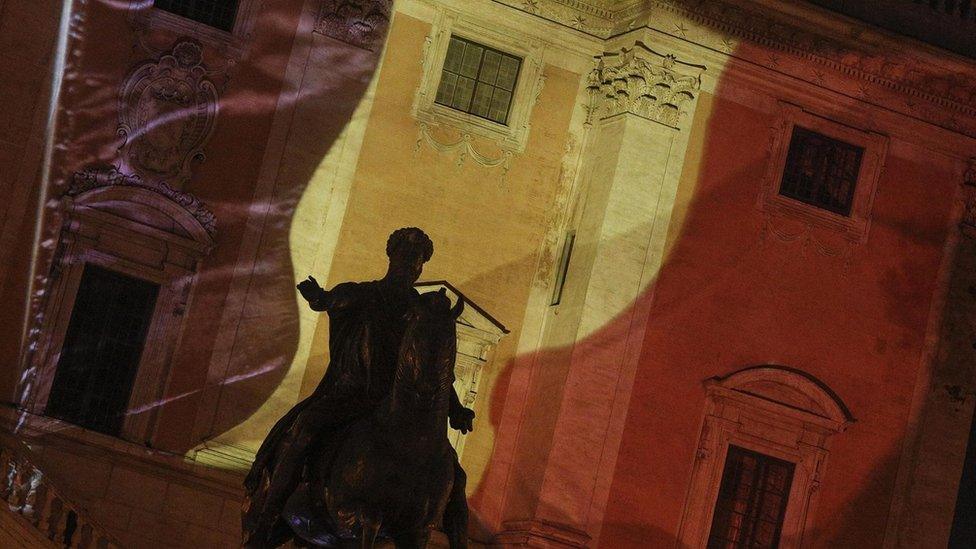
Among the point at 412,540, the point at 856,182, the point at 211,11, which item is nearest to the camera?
the point at 412,540

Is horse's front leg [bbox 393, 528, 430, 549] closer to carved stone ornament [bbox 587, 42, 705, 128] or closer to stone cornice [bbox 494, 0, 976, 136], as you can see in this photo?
carved stone ornament [bbox 587, 42, 705, 128]

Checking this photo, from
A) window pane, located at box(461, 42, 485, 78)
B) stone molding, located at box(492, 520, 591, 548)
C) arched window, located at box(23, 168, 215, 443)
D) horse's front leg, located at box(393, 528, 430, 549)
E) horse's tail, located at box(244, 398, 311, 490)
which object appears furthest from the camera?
window pane, located at box(461, 42, 485, 78)

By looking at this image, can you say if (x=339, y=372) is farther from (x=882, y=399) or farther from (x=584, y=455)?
(x=882, y=399)

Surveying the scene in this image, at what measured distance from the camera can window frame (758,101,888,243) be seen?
2130 centimetres

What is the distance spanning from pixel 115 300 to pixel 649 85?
→ 6468 mm

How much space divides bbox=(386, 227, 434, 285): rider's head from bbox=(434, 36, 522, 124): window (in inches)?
398

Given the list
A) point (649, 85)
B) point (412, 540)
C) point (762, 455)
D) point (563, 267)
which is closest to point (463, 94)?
point (649, 85)

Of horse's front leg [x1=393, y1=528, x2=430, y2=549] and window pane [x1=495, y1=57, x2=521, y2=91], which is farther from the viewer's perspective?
window pane [x1=495, y1=57, x2=521, y2=91]

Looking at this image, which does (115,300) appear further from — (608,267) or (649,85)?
(649,85)

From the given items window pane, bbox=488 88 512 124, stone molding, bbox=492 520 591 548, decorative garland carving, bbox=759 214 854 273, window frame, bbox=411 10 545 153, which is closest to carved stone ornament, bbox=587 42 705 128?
window frame, bbox=411 10 545 153

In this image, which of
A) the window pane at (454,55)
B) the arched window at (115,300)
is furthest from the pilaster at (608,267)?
the arched window at (115,300)

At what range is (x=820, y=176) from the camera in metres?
21.6

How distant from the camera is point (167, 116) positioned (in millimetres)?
19438

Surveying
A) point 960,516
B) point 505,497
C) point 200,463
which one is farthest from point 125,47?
point 960,516
